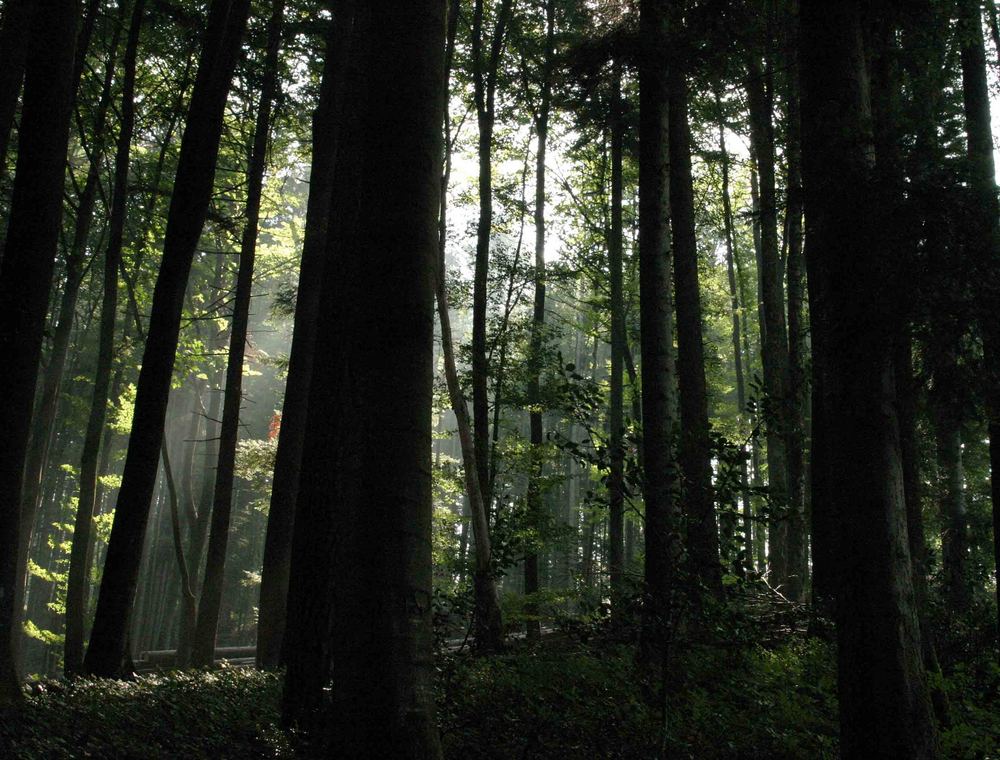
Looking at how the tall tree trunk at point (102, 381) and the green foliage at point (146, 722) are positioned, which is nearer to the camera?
the green foliage at point (146, 722)

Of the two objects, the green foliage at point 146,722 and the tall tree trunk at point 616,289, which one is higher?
the tall tree trunk at point 616,289

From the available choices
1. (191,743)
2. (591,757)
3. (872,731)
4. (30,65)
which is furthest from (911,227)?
(30,65)

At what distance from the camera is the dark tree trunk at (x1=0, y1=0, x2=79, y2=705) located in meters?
6.72

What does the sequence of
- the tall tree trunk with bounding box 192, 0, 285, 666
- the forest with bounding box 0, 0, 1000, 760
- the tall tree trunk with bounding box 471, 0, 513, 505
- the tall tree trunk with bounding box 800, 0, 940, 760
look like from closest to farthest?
the forest with bounding box 0, 0, 1000, 760, the tall tree trunk with bounding box 800, 0, 940, 760, the tall tree trunk with bounding box 192, 0, 285, 666, the tall tree trunk with bounding box 471, 0, 513, 505

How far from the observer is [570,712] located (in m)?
6.58

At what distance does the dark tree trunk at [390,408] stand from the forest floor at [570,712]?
209cm

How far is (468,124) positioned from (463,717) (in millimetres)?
14335

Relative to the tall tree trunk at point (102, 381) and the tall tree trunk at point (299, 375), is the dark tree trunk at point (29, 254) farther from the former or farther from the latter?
the tall tree trunk at point (102, 381)

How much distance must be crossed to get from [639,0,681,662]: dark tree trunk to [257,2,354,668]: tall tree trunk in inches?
152

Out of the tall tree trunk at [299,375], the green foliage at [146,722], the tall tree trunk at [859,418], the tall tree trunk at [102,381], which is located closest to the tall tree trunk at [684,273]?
the tall tree trunk at [299,375]

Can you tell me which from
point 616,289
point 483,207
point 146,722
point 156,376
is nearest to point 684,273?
point 483,207

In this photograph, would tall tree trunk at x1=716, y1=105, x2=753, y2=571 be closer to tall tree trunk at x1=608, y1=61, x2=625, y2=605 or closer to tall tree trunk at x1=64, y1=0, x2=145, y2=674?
tall tree trunk at x1=608, y1=61, x2=625, y2=605

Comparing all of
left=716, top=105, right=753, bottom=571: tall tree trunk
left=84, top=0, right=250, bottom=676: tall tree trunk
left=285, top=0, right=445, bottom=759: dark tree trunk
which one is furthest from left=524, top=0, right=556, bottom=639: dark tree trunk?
left=285, top=0, right=445, bottom=759: dark tree trunk

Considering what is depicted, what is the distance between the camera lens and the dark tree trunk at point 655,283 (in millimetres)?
8031
